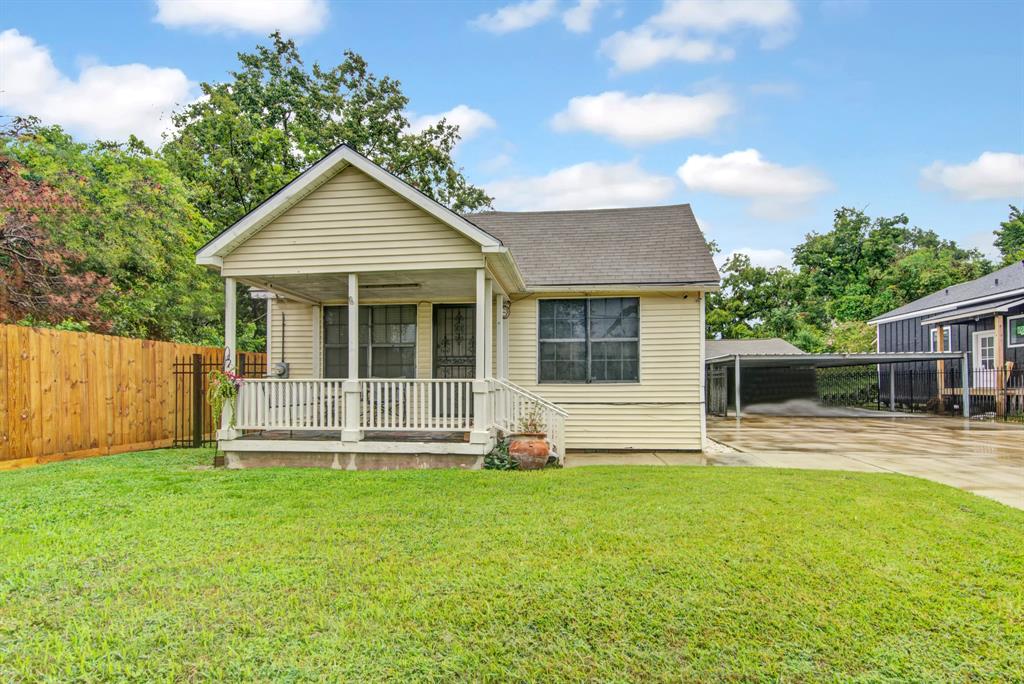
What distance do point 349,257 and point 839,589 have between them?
22.2 ft

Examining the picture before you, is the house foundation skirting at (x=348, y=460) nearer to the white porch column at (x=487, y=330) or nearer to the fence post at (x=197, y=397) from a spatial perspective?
the white porch column at (x=487, y=330)

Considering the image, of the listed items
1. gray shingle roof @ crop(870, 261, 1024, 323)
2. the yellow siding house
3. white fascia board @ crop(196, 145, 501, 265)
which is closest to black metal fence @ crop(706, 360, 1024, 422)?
gray shingle roof @ crop(870, 261, 1024, 323)

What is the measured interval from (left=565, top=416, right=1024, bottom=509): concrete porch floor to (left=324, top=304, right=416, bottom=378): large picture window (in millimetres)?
3696

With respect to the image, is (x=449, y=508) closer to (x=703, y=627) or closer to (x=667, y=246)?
(x=703, y=627)

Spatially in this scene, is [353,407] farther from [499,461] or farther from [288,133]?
[288,133]

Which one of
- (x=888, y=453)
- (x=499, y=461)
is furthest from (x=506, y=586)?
(x=888, y=453)

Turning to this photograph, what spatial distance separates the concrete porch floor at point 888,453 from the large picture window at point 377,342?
370 centimetres

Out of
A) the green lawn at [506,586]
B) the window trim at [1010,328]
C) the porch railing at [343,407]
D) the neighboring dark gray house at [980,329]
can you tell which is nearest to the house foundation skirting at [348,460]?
the porch railing at [343,407]

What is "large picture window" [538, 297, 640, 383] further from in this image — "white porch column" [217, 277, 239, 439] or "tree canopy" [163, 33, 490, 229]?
"tree canopy" [163, 33, 490, 229]

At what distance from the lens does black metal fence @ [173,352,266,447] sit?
954 centimetres

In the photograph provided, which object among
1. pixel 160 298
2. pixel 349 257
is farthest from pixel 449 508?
pixel 160 298

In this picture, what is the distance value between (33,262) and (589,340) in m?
10.8

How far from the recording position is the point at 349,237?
25.0 ft

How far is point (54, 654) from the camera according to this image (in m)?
2.61
